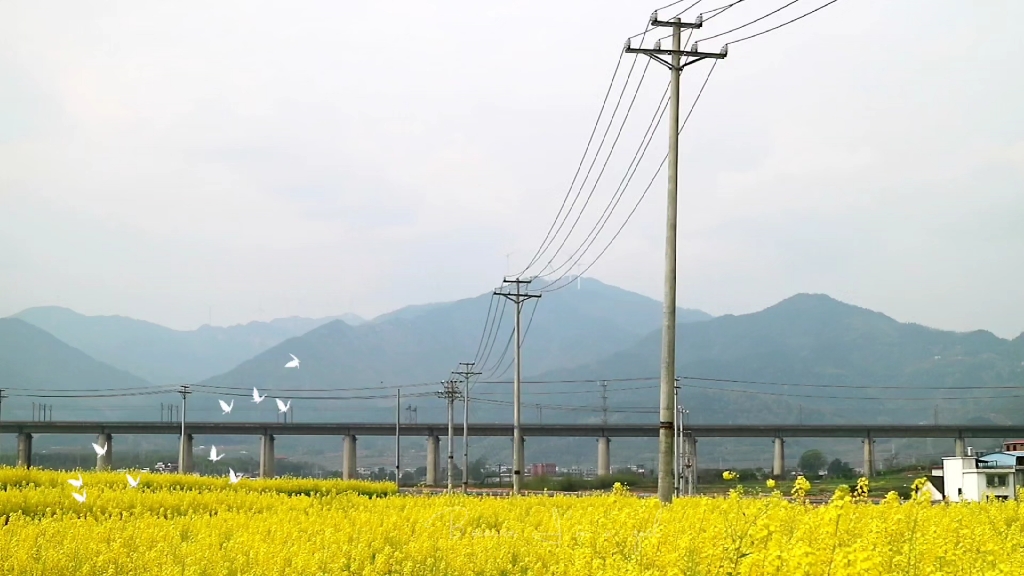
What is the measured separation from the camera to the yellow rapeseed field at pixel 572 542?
314 inches

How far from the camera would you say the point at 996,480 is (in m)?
49.6

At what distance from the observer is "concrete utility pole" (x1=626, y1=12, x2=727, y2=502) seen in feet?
64.1

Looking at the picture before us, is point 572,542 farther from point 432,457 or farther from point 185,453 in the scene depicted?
point 432,457

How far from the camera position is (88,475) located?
3186 cm

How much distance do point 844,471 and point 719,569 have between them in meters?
106

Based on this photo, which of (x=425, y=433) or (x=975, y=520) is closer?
(x=975, y=520)

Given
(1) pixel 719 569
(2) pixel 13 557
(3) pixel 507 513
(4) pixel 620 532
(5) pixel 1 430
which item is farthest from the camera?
(5) pixel 1 430

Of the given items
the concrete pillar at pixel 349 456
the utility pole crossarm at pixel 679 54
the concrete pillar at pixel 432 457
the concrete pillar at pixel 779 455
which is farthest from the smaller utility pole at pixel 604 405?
the utility pole crossarm at pixel 679 54

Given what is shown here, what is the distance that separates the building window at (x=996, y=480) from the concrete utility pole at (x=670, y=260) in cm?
3405

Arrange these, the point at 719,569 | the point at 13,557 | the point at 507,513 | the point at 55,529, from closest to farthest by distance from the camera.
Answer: the point at 719,569 < the point at 13,557 < the point at 55,529 < the point at 507,513

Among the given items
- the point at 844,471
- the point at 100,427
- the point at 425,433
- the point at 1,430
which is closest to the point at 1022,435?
the point at 844,471

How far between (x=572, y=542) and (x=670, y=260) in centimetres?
945

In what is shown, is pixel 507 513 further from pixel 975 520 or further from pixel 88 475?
pixel 88 475

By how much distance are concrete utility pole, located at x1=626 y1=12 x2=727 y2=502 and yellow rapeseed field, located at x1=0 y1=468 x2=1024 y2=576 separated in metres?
2.47
